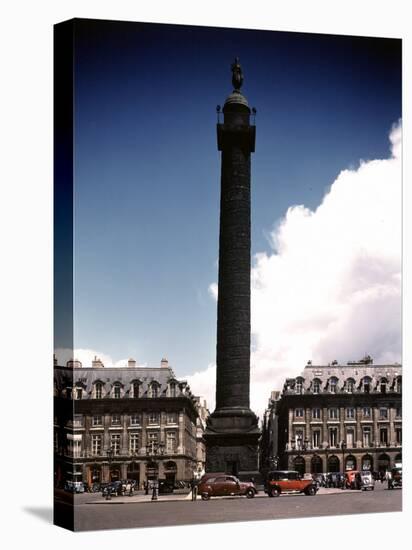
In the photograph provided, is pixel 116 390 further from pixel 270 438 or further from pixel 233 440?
pixel 270 438

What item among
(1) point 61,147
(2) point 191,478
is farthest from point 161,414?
(1) point 61,147

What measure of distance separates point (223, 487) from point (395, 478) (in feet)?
13.2

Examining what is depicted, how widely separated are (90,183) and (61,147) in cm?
98

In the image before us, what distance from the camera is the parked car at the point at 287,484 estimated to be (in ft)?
96.7

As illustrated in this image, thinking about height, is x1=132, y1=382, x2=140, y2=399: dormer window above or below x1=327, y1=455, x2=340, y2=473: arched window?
above

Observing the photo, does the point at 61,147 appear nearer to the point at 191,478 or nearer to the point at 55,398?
the point at 55,398

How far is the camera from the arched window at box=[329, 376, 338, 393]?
3021 centimetres

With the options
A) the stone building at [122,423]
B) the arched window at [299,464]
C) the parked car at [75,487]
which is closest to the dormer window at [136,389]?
the stone building at [122,423]

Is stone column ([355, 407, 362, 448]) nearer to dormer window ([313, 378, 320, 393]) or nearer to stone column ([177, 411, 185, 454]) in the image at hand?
dormer window ([313, 378, 320, 393])

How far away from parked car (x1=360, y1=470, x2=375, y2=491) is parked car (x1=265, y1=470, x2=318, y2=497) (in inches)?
45.3

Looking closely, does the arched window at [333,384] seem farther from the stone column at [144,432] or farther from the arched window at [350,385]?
the stone column at [144,432]

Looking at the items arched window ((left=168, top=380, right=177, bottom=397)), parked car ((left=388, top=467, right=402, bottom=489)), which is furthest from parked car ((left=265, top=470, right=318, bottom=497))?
arched window ((left=168, top=380, right=177, bottom=397))

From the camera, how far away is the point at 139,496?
91.8 feet

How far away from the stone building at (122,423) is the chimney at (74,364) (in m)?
0.02
